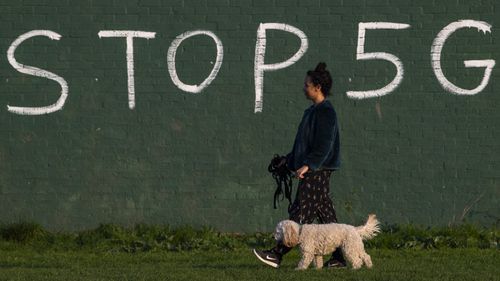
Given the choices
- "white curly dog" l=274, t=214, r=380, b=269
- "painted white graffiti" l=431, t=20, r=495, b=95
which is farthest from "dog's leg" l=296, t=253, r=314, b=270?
"painted white graffiti" l=431, t=20, r=495, b=95

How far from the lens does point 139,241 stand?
42.1 feet

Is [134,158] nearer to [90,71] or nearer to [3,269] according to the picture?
[90,71]

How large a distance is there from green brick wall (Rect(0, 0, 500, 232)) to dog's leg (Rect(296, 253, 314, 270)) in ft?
10.3

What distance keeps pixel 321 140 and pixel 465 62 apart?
3.55 m

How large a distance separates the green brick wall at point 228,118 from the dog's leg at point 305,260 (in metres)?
3.15

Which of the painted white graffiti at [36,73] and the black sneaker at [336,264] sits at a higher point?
the painted white graffiti at [36,73]

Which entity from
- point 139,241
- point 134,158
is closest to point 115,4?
point 134,158

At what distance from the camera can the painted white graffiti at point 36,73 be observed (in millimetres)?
13315

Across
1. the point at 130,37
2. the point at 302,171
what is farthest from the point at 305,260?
the point at 130,37

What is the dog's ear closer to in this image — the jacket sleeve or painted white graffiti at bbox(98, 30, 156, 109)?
the jacket sleeve

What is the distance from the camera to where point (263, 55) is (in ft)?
43.7

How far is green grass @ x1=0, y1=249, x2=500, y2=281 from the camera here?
10.2 m

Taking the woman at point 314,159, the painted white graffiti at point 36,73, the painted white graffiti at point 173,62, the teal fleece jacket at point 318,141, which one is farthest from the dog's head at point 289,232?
the painted white graffiti at point 36,73

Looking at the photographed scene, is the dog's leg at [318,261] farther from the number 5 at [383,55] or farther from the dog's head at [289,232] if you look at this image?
the number 5 at [383,55]
